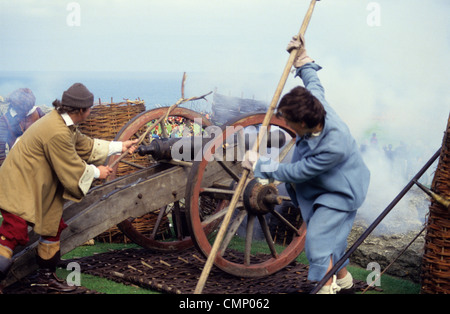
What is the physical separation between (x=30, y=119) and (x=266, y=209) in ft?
9.31

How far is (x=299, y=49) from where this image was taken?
394 centimetres

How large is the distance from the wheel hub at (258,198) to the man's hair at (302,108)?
50.2 inches

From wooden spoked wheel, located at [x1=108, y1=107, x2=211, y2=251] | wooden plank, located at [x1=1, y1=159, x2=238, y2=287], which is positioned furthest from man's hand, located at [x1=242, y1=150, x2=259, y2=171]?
wooden spoked wheel, located at [x1=108, y1=107, x2=211, y2=251]

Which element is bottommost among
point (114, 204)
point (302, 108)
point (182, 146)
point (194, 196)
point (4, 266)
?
point (4, 266)

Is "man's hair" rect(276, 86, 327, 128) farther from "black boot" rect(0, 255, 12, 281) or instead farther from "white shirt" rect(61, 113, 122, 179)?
"black boot" rect(0, 255, 12, 281)

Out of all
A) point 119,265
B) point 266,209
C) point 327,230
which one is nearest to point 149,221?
point 119,265

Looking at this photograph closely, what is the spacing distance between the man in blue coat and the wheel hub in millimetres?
776

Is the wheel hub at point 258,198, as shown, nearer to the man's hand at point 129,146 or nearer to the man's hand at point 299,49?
the man's hand at point 129,146

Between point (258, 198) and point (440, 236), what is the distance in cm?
152

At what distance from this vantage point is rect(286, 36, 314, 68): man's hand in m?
3.91

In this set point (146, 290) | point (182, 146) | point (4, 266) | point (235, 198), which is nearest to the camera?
point (235, 198)

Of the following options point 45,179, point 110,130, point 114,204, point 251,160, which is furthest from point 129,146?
point 110,130

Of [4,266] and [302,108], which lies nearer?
[302,108]

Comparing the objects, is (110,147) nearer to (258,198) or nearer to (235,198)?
(258,198)
